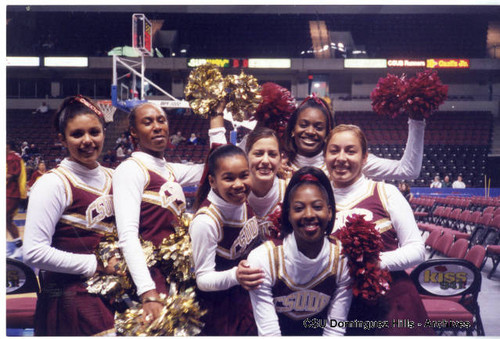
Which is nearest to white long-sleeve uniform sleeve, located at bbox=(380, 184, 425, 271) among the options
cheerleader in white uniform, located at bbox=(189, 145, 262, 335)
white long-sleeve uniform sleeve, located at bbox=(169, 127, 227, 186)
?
cheerleader in white uniform, located at bbox=(189, 145, 262, 335)

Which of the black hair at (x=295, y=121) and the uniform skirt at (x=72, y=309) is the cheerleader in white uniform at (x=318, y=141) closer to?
the black hair at (x=295, y=121)

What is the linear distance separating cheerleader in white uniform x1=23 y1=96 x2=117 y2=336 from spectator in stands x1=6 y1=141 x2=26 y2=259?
469 millimetres

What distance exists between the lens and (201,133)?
6.81 feet

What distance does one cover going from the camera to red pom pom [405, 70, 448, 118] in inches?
67.4

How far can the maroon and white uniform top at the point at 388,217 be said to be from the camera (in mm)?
1580

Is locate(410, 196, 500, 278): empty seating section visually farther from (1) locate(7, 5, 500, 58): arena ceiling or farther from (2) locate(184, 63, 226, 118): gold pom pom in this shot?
(2) locate(184, 63, 226, 118): gold pom pom

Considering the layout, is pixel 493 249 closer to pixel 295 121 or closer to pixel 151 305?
pixel 295 121

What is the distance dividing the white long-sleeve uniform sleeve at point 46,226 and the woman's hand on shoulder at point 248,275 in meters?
0.66

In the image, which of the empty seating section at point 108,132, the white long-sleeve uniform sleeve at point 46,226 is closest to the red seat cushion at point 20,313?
the white long-sleeve uniform sleeve at point 46,226

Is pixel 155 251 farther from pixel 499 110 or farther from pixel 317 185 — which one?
pixel 499 110

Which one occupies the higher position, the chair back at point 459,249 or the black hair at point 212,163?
the black hair at point 212,163

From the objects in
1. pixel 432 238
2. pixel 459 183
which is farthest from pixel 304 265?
pixel 459 183

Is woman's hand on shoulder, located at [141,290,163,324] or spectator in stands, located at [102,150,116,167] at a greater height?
spectator in stands, located at [102,150,116,167]

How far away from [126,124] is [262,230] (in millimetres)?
787
